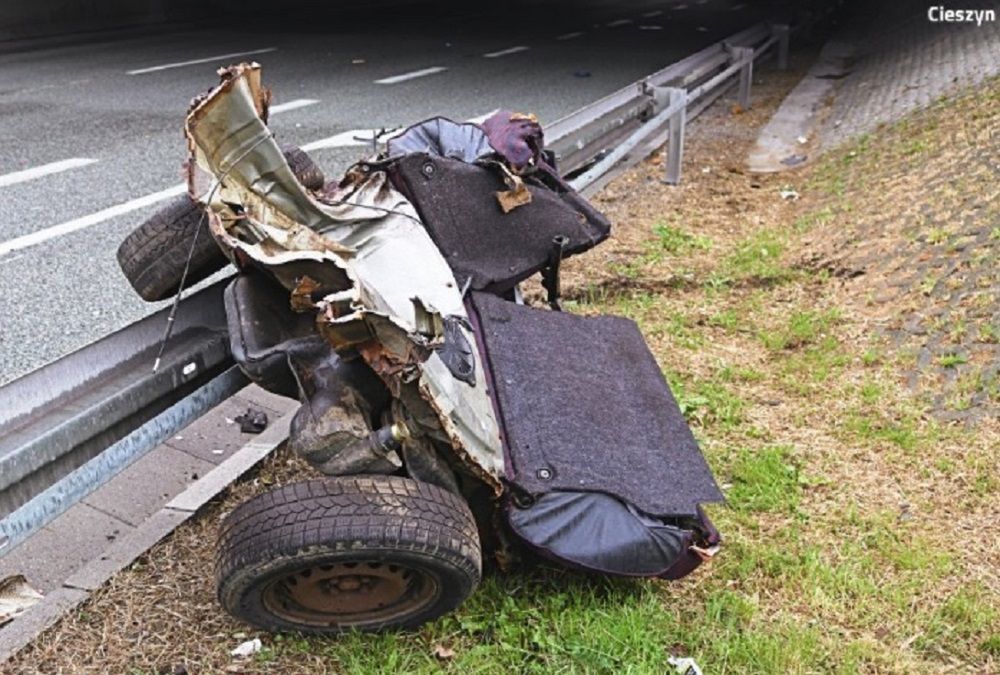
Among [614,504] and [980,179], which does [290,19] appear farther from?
[614,504]

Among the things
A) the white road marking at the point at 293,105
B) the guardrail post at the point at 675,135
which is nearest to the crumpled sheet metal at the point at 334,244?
the guardrail post at the point at 675,135

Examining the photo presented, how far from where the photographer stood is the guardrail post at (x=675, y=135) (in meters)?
6.75

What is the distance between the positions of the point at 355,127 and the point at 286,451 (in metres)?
5.63

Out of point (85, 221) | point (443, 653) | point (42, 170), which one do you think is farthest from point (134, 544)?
point (42, 170)

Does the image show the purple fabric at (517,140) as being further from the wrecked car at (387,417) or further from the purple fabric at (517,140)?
the wrecked car at (387,417)

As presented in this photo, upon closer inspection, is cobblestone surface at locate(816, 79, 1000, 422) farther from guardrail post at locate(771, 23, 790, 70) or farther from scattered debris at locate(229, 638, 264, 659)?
guardrail post at locate(771, 23, 790, 70)

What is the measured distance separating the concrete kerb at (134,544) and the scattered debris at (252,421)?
9 centimetres

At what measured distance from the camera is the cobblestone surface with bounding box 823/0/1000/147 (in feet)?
30.9

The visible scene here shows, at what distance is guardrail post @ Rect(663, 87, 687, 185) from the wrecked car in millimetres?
3876

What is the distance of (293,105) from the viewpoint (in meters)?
9.48

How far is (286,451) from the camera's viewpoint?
10.9 ft

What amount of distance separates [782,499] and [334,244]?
5.31 ft

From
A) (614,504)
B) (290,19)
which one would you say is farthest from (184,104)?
(290,19)
